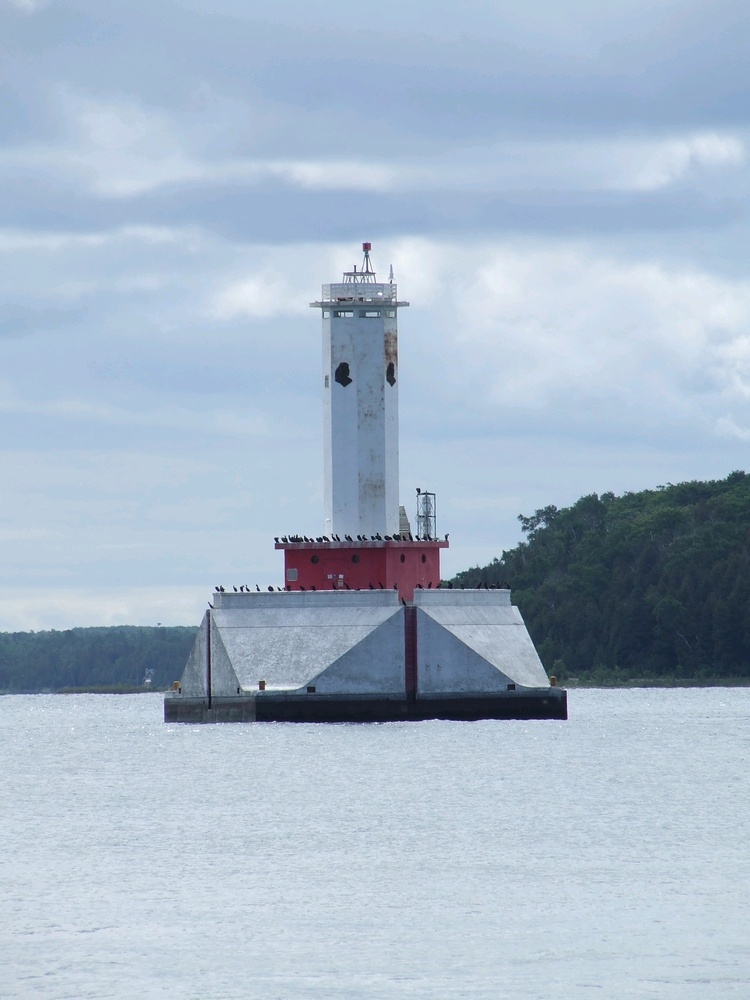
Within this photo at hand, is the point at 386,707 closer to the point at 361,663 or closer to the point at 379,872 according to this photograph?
the point at 361,663

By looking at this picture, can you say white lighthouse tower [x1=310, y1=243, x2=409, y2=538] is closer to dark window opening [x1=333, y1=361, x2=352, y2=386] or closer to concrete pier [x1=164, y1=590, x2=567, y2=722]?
dark window opening [x1=333, y1=361, x2=352, y2=386]

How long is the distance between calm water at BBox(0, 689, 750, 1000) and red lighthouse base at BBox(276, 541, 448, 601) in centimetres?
929

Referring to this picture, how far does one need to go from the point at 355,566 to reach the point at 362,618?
132 inches

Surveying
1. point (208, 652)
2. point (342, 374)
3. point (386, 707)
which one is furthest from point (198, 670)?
point (342, 374)

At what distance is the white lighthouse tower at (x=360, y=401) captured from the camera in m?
70.8

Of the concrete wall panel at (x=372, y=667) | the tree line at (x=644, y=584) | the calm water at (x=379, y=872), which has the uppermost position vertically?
the tree line at (x=644, y=584)

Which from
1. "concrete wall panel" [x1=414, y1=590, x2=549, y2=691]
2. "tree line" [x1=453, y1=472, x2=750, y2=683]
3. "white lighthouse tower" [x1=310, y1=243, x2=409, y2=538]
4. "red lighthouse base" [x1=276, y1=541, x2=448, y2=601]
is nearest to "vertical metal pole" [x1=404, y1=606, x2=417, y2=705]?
"concrete wall panel" [x1=414, y1=590, x2=549, y2=691]

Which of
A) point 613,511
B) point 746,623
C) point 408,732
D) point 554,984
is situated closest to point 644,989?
point 554,984

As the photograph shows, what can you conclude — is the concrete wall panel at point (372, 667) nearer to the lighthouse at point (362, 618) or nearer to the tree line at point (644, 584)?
the lighthouse at point (362, 618)

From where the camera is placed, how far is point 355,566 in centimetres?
6900

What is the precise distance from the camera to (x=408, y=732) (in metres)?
65.1

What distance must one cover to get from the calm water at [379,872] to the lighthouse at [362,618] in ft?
16.8

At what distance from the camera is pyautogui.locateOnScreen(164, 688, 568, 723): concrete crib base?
6506 cm

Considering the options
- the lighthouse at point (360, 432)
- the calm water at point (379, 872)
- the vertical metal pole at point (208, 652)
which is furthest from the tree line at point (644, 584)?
the calm water at point (379, 872)
